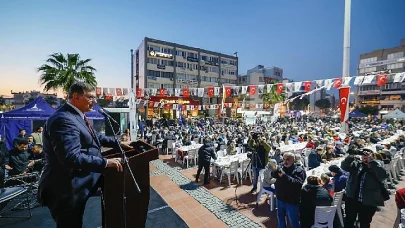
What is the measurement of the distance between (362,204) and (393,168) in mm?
6180

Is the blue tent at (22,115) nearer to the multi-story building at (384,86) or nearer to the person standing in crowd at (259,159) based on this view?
the person standing in crowd at (259,159)

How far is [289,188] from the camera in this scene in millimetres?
4117

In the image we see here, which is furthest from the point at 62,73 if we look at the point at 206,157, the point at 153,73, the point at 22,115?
the point at 153,73

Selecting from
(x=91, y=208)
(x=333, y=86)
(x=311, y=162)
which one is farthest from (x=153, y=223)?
(x=333, y=86)

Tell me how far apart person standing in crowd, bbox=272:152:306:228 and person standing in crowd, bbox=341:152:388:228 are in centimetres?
115

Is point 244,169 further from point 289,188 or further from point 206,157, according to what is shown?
point 289,188

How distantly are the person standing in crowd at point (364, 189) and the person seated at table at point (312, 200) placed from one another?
0.69 meters

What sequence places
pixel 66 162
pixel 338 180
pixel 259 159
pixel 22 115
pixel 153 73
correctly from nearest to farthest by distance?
pixel 66 162, pixel 338 180, pixel 259 159, pixel 22 115, pixel 153 73

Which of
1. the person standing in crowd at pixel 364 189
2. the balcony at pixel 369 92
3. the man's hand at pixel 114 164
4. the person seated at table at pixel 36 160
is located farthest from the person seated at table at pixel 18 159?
the balcony at pixel 369 92

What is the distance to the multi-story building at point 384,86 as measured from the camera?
191ft

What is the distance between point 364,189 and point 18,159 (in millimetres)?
8936

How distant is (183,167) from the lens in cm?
1023

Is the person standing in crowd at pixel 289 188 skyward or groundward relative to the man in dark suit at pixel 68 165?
groundward

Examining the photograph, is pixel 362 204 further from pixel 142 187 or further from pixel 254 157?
pixel 142 187
